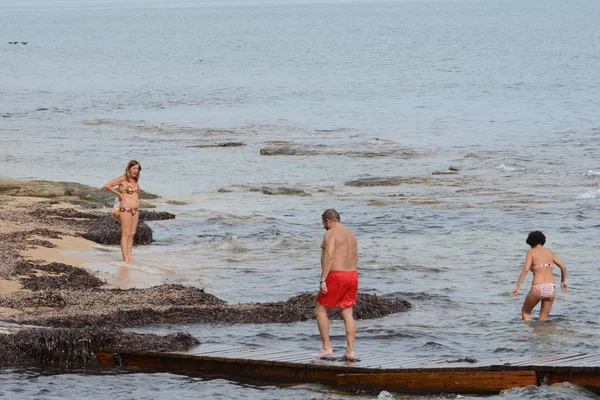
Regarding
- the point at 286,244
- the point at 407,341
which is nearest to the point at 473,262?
the point at 286,244

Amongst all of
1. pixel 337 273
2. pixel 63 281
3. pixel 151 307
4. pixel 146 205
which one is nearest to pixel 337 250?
pixel 337 273

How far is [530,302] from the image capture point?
51.3 ft

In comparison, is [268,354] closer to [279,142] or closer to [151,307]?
[151,307]

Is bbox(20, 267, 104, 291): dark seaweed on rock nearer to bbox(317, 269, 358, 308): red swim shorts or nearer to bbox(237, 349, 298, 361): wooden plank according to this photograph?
bbox(237, 349, 298, 361): wooden plank

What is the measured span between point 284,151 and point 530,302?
22.9 meters

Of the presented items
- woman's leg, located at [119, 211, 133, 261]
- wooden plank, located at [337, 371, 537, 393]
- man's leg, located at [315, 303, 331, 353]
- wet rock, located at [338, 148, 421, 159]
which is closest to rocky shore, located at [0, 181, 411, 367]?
woman's leg, located at [119, 211, 133, 261]

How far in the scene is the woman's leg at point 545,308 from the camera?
51.1ft

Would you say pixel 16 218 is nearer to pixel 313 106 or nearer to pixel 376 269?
pixel 376 269

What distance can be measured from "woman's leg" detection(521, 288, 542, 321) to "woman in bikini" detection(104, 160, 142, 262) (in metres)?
6.76

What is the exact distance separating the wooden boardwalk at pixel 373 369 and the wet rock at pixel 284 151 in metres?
24.8

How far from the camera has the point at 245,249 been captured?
71.7 ft

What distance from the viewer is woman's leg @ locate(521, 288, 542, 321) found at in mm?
15466

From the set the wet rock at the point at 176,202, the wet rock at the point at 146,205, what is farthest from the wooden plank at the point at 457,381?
the wet rock at the point at 176,202

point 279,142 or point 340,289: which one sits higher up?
point 279,142
